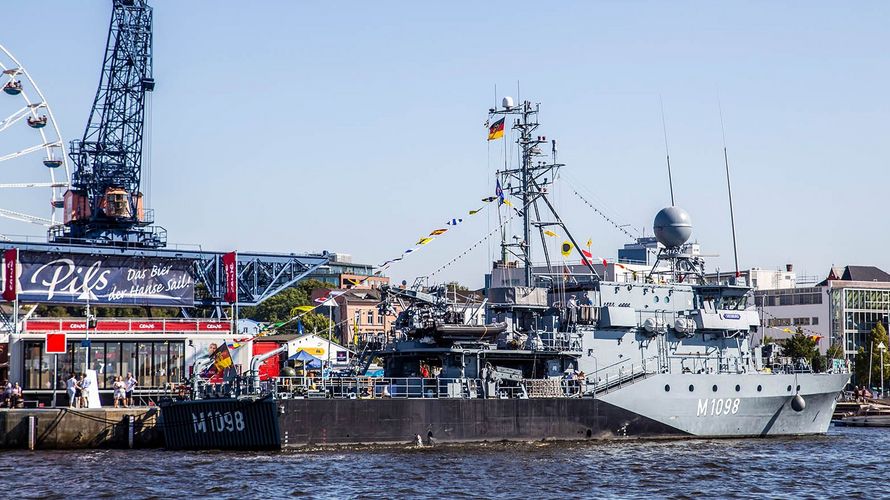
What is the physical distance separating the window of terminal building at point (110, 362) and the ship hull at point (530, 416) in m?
9.75

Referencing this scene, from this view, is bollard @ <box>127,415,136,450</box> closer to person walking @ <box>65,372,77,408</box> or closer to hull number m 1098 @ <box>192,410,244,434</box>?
person walking @ <box>65,372,77,408</box>

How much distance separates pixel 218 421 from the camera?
3919 cm

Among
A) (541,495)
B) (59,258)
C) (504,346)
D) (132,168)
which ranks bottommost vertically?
(541,495)

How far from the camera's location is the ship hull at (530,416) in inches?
1512

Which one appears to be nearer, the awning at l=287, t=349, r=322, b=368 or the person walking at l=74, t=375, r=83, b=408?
the person walking at l=74, t=375, r=83, b=408

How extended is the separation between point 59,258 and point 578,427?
33894mm

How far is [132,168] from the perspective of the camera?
75.5 metres

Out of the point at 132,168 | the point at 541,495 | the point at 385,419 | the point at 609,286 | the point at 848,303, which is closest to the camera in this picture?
the point at 541,495

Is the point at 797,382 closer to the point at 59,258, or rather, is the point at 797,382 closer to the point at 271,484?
the point at 271,484

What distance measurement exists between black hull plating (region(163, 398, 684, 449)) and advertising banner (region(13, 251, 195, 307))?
993 inches

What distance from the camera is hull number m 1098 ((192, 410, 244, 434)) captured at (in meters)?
38.7

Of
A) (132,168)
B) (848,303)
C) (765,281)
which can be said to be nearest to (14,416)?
(132,168)

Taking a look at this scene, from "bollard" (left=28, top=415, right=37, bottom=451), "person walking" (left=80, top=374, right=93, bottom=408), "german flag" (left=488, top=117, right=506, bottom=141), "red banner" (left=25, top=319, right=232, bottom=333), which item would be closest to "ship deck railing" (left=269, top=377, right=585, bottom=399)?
"person walking" (left=80, top=374, right=93, bottom=408)

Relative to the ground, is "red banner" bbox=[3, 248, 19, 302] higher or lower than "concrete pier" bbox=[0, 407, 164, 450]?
higher
